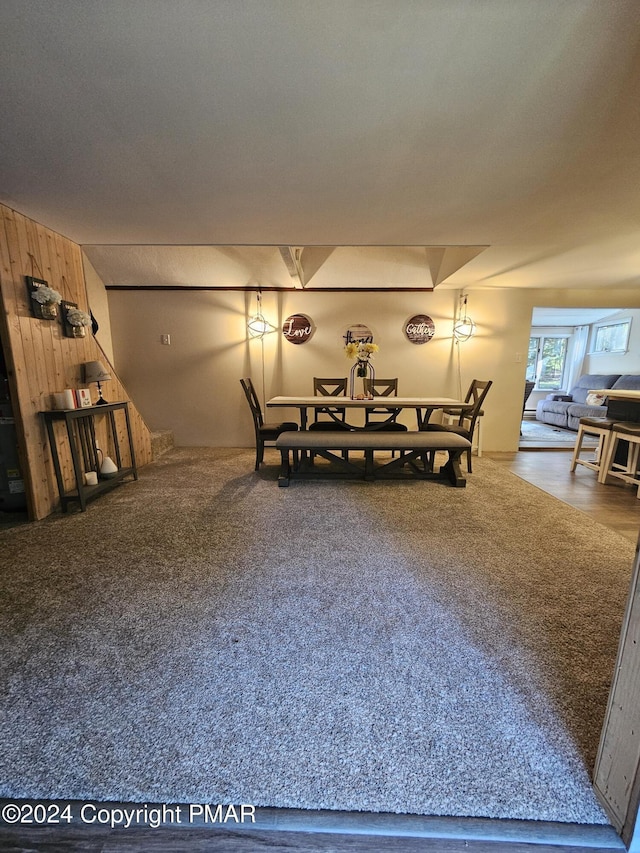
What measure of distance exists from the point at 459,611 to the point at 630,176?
251 cm

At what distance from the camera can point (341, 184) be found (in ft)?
6.28

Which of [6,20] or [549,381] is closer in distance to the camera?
[6,20]

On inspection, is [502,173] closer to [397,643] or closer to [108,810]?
[397,643]

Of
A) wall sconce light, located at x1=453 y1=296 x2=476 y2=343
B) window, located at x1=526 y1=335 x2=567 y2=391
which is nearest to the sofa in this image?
window, located at x1=526 y1=335 x2=567 y2=391

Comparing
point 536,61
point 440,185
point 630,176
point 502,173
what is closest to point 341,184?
point 440,185

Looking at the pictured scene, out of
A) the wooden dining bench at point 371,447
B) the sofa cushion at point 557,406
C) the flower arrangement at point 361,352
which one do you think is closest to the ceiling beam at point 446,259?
the flower arrangement at point 361,352

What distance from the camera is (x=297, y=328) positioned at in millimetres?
4469

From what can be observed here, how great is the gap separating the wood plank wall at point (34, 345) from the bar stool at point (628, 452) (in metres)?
5.02

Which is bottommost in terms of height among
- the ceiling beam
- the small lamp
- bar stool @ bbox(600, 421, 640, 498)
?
bar stool @ bbox(600, 421, 640, 498)

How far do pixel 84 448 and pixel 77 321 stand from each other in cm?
112

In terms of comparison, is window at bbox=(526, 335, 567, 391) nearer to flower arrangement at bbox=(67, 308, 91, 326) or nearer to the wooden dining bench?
the wooden dining bench

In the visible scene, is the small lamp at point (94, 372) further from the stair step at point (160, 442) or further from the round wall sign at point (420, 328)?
the round wall sign at point (420, 328)

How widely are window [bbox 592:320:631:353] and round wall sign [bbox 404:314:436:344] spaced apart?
5001 mm

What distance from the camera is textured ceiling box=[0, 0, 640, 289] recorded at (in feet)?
3.33
